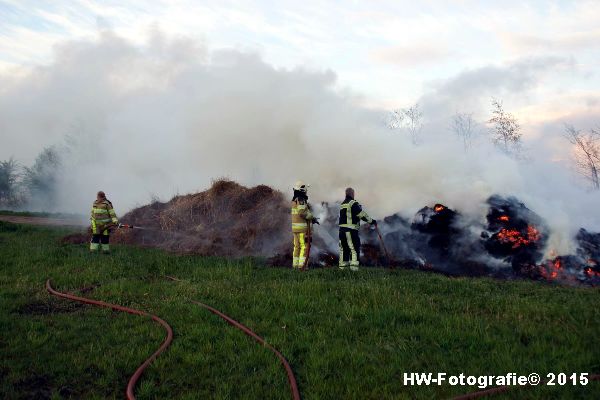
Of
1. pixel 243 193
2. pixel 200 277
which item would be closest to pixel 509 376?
pixel 200 277

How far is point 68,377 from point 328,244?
33.6 feet

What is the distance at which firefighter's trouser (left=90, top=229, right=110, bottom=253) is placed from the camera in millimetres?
13005

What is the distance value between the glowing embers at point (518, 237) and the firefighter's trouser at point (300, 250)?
6868mm

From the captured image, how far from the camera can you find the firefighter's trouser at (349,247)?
10.9 meters

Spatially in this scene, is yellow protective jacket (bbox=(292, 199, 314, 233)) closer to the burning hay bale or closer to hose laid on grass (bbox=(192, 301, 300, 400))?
hose laid on grass (bbox=(192, 301, 300, 400))

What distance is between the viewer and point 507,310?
20.7ft

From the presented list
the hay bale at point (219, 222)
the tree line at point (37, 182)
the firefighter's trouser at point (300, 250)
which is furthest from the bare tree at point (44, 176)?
the firefighter's trouser at point (300, 250)

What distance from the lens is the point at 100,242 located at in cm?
1312

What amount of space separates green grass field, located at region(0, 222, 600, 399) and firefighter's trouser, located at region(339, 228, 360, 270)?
1844 mm

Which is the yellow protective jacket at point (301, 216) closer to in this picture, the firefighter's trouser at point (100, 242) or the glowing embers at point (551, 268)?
the firefighter's trouser at point (100, 242)

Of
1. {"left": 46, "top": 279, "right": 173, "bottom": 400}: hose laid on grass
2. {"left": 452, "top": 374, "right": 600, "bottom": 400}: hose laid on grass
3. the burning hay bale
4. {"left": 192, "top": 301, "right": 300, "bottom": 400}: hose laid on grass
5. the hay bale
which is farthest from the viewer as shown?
the hay bale

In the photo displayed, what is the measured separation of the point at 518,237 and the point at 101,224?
1306 cm

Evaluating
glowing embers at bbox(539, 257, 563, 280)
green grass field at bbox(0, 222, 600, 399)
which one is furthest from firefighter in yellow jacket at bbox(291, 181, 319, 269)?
glowing embers at bbox(539, 257, 563, 280)

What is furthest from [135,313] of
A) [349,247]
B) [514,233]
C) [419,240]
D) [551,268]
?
[551,268]
